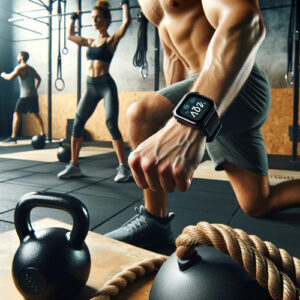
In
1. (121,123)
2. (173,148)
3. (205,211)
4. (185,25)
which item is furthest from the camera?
(121,123)

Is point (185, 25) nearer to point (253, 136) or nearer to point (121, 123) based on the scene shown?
point (253, 136)

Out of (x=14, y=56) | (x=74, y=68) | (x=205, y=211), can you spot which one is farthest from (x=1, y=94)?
(x=205, y=211)

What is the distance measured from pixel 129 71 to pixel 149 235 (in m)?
5.81

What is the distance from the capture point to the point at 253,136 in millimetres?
1538

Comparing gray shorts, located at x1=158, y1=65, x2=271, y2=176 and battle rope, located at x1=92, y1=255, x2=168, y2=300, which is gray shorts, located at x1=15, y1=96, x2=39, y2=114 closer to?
gray shorts, located at x1=158, y1=65, x2=271, y2=176

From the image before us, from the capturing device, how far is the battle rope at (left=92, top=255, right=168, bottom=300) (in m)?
0.91

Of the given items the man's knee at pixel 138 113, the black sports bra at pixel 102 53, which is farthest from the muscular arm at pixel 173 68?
the black sports bra at pixel 102 53

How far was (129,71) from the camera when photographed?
22.5 ft

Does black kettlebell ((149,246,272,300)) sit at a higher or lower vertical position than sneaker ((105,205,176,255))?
higher

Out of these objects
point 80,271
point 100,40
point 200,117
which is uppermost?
point 100,40

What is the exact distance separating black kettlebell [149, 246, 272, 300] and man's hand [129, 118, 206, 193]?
8.5 inches

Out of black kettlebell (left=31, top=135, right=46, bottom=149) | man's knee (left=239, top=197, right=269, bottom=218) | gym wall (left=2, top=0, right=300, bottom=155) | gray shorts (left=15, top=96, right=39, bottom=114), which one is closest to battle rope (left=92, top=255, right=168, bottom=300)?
man's knee (left=239, top=197, right=269, bottom=218)

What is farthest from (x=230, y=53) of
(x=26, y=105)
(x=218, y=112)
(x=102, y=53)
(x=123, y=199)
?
A: (x=26, y=105)

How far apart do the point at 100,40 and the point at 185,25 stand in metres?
2.14
